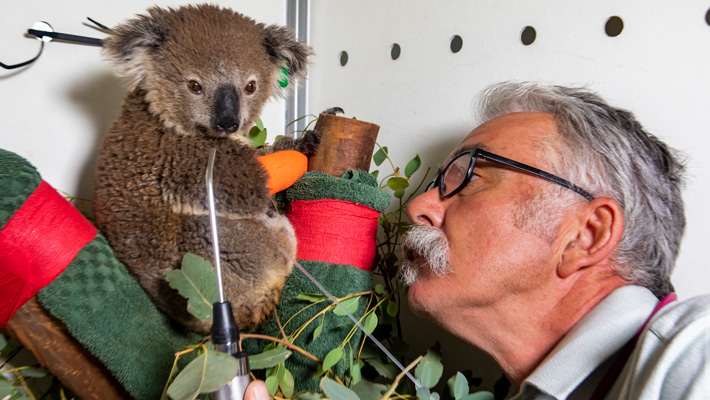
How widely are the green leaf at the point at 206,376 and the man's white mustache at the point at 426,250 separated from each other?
58 centimetres

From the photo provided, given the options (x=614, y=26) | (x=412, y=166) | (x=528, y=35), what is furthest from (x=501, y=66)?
(x=412, y=166)

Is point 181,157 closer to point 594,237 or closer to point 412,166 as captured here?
point 412,166

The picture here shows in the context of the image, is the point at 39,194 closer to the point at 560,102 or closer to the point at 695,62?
the point at 560,102

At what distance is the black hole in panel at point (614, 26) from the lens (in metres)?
1.20

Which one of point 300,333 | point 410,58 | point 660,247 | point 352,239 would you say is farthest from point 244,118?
point 660,247

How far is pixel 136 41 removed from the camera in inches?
36.5

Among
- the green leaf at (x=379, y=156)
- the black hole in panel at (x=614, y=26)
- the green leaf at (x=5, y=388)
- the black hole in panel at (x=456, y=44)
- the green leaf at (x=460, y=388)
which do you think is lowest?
the green leaf at (x=5, y=388)

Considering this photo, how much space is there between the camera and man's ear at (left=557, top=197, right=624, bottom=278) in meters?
1.03

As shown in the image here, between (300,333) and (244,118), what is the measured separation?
0.53m

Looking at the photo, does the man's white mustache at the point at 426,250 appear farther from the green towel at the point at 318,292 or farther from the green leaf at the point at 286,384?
the green leaf at the point at 286,384

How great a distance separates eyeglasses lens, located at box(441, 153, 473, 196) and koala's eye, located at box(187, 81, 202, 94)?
67 centimetres

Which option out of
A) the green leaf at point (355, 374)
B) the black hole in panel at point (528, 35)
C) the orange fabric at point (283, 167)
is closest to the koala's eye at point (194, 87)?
the orange fabric at point (283, 167)

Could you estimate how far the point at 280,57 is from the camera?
1.11m

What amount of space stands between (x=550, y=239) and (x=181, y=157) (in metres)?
0.85
